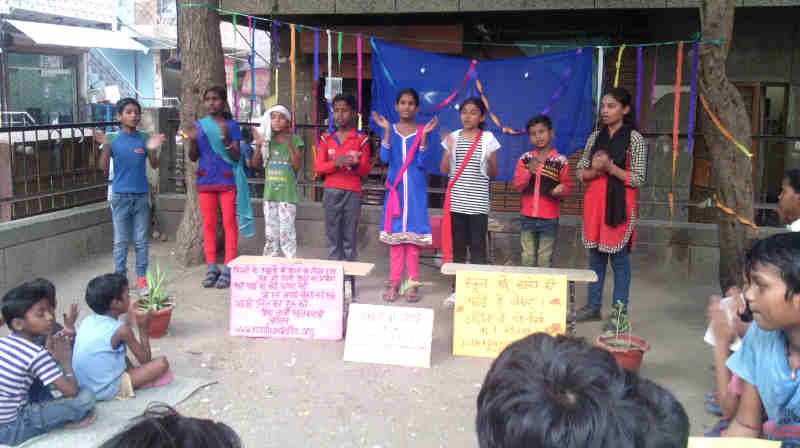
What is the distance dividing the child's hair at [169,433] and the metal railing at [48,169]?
5.93 metres

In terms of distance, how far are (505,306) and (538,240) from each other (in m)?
1.14

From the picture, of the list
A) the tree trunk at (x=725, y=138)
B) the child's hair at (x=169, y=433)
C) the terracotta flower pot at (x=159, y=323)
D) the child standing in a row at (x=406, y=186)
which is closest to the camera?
the child's hair at (x=169, y=433)

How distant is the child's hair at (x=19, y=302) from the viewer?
328 centimetres

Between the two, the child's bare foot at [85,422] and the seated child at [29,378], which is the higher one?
the seated child at [29,378]

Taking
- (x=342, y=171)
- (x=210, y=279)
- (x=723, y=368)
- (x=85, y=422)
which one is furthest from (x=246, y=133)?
(x=723, y=368)

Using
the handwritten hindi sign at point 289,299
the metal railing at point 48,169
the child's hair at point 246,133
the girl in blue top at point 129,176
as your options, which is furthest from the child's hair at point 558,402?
the child's hair at point 246,133

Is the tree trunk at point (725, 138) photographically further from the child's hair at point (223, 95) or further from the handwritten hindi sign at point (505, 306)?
the child's hair at point (223, 95)

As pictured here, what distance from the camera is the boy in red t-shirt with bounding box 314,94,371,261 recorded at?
18.8 feet

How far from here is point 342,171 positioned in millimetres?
5887

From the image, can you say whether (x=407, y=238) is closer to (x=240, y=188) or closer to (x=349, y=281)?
(x=349, y=281)

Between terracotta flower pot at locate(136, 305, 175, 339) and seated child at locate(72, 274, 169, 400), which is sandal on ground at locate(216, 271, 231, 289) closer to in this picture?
terracotta flower pot at locate(136, 305, 175, 339)

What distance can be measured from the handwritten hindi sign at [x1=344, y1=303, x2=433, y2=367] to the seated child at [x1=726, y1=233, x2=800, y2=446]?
2.20m

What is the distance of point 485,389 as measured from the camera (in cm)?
119

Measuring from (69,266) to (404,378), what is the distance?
4.20 m
